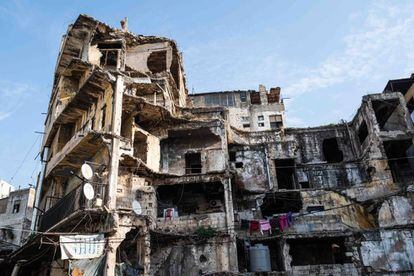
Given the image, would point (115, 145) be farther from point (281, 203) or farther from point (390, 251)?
point (390, 251)

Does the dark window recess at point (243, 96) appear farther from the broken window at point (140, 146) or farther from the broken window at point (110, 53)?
the broken window at point (140, 146)

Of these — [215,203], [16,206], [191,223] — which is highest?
[16,206]

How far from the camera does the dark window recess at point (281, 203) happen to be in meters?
28.3

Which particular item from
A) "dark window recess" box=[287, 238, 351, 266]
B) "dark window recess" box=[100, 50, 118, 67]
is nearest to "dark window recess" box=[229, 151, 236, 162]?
"dark window recess" box=[287, 238, 351, 266]

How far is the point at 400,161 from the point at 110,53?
25033 mm

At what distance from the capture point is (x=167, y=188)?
27391 millimetres

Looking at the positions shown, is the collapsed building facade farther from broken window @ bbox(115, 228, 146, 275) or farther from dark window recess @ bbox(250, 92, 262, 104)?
dark window recess @ bbox(250, 92, 262, 104)

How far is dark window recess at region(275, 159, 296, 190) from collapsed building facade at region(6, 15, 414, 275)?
96mm

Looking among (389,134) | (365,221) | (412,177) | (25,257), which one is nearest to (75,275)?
(25,257)

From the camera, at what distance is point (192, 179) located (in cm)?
2616

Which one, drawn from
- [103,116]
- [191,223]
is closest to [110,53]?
[103,116]

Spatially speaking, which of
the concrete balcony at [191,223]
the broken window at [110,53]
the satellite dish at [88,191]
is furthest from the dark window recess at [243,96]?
the satellite dish at [88,191]

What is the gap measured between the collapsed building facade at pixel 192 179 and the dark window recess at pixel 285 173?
0.32 feet

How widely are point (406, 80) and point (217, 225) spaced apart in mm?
21428
